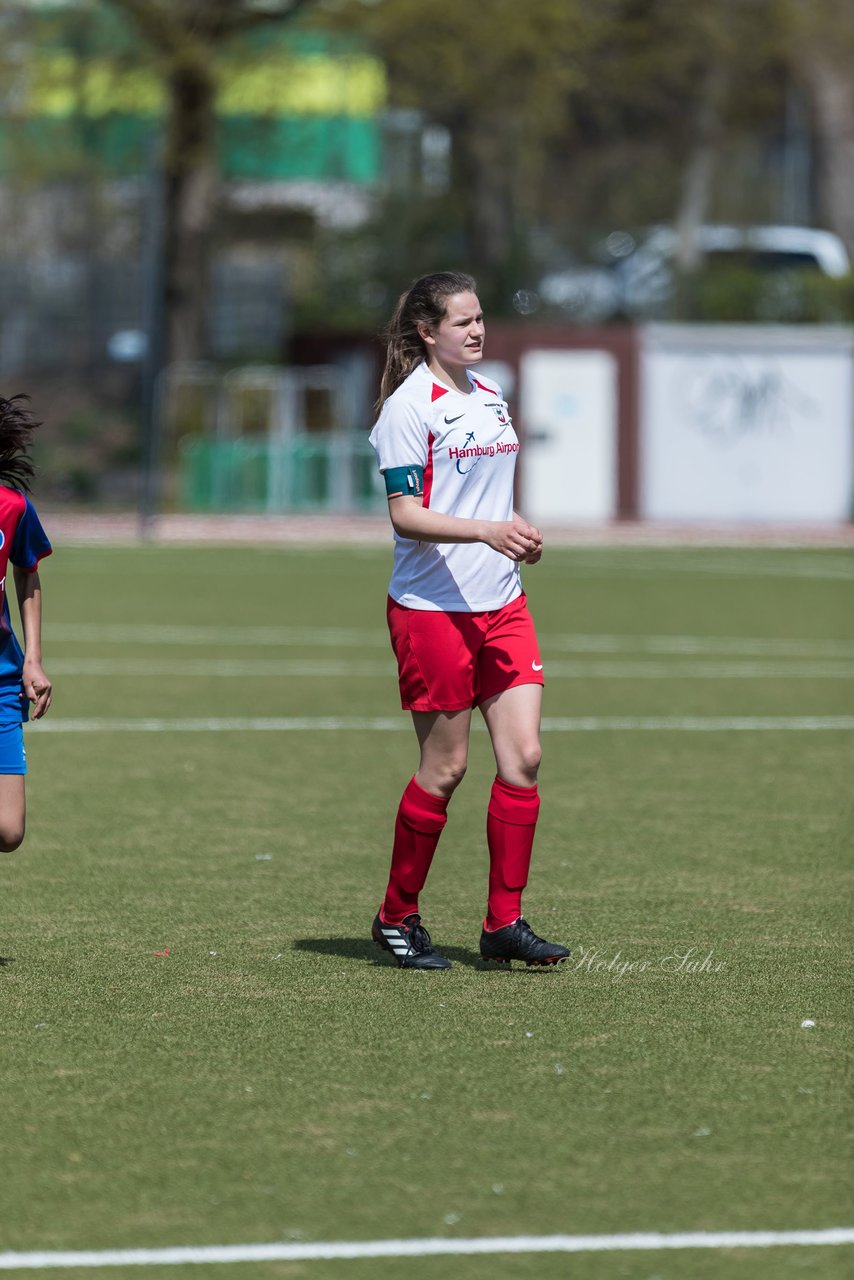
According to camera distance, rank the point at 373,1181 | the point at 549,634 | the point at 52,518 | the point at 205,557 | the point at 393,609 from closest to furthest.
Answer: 1. the point at 373,1181
2. the point at 393,609
3. the point at 549,634
4. the point at 205,557
5. the point at 52,518

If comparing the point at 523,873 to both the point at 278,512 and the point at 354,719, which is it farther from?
the point at 278,512

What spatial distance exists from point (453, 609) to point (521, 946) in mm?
963

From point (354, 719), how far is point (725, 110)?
3784cm

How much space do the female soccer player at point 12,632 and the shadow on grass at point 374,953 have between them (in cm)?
103

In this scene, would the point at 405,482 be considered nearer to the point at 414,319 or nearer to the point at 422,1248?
the point at 414,319

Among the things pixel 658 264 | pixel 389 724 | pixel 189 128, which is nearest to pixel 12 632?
pixel 389 724

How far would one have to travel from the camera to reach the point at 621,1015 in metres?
6.18

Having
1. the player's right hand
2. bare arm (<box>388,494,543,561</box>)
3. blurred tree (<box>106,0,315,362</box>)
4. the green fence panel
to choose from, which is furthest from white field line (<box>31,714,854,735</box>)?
blurred tree (<box>106,0,315,362</box>)

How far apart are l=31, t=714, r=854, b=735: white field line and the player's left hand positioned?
19.3 ft

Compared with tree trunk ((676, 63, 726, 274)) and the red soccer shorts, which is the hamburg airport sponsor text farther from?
tree trunk ((676, 63, 726, 274))

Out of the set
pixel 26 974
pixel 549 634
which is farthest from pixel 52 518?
pixel 26 974

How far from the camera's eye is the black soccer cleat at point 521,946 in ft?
21.8

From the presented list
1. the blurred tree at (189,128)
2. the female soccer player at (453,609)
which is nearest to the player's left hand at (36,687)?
the female soccer player at (453,609)

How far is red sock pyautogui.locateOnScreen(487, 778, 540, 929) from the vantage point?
21.8 feet
